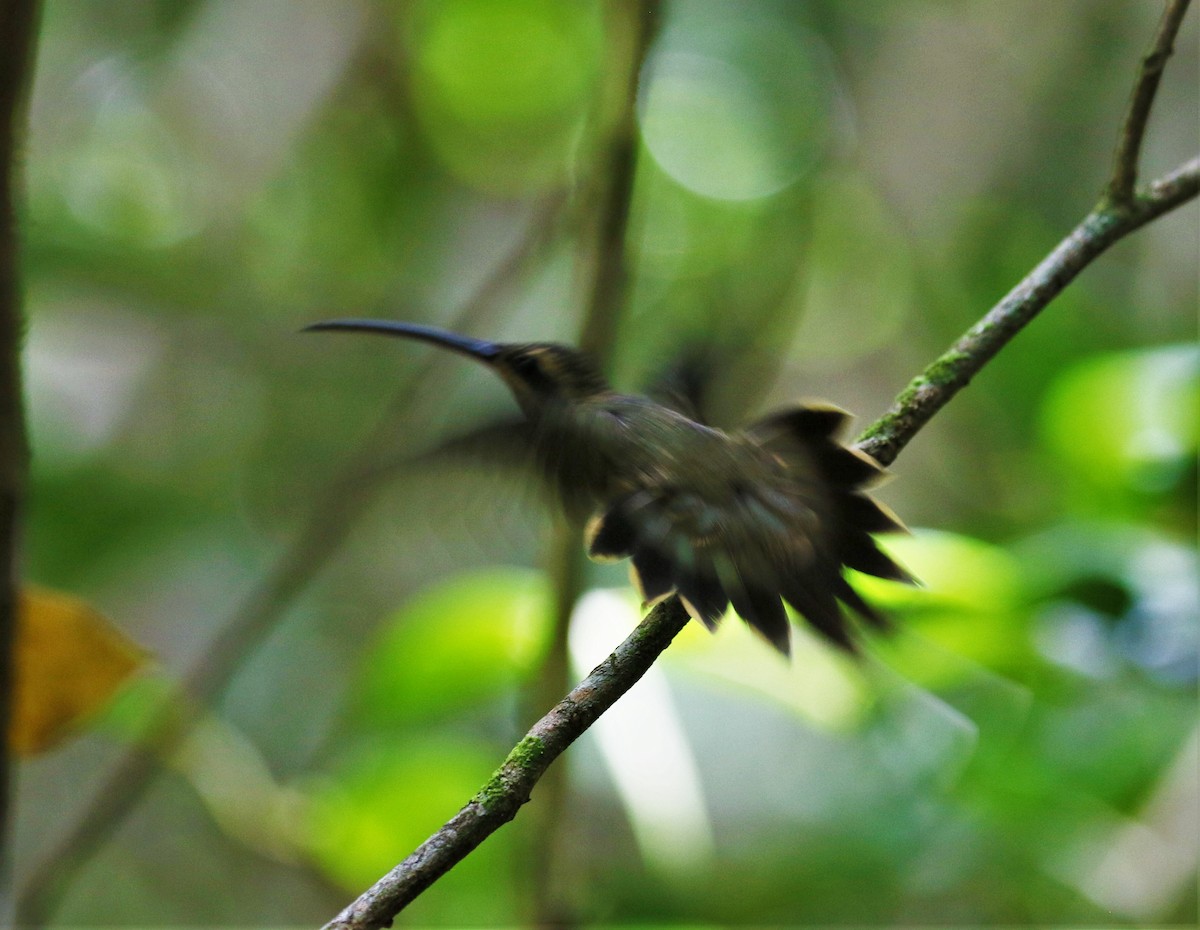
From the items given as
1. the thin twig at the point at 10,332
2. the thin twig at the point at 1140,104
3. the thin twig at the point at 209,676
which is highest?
the thin twig at the point at 1140,104

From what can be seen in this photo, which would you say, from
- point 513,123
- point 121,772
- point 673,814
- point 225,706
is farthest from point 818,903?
point 513,123

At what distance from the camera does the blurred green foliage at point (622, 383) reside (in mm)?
1731

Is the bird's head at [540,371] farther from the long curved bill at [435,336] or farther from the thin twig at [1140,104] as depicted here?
the thin twig at [1140,104]

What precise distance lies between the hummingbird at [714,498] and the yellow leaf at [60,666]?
570 millimetres

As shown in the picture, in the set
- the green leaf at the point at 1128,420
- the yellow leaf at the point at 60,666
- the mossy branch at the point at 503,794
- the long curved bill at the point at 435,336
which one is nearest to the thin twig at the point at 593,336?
the long curved bill at the point at 435,336

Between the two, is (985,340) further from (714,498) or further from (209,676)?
(209,676)

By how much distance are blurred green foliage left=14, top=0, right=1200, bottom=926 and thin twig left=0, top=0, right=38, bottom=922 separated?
423 millimetres

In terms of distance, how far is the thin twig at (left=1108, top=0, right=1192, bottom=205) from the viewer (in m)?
0.99

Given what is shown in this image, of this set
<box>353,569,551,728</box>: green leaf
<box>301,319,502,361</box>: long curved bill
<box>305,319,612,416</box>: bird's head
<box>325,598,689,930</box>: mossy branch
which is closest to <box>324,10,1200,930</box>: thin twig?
<box>325,598,689,930</box>: mossy branch

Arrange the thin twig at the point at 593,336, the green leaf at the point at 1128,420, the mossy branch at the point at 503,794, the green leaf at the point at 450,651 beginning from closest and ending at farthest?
1. the mossy branch at the point at 503,794
2. the thin twig at the point at 593,336
3. the green leaf at the point at 1128,420
4. the green leaf at the point at 450,651

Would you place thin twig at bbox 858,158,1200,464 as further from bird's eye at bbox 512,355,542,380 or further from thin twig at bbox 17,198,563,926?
thin twig at bbox 17,198,563,926

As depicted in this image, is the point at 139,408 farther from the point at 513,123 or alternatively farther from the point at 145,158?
the point at 513,123

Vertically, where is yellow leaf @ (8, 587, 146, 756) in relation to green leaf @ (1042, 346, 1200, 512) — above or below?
below

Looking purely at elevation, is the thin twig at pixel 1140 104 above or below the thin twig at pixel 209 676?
above
